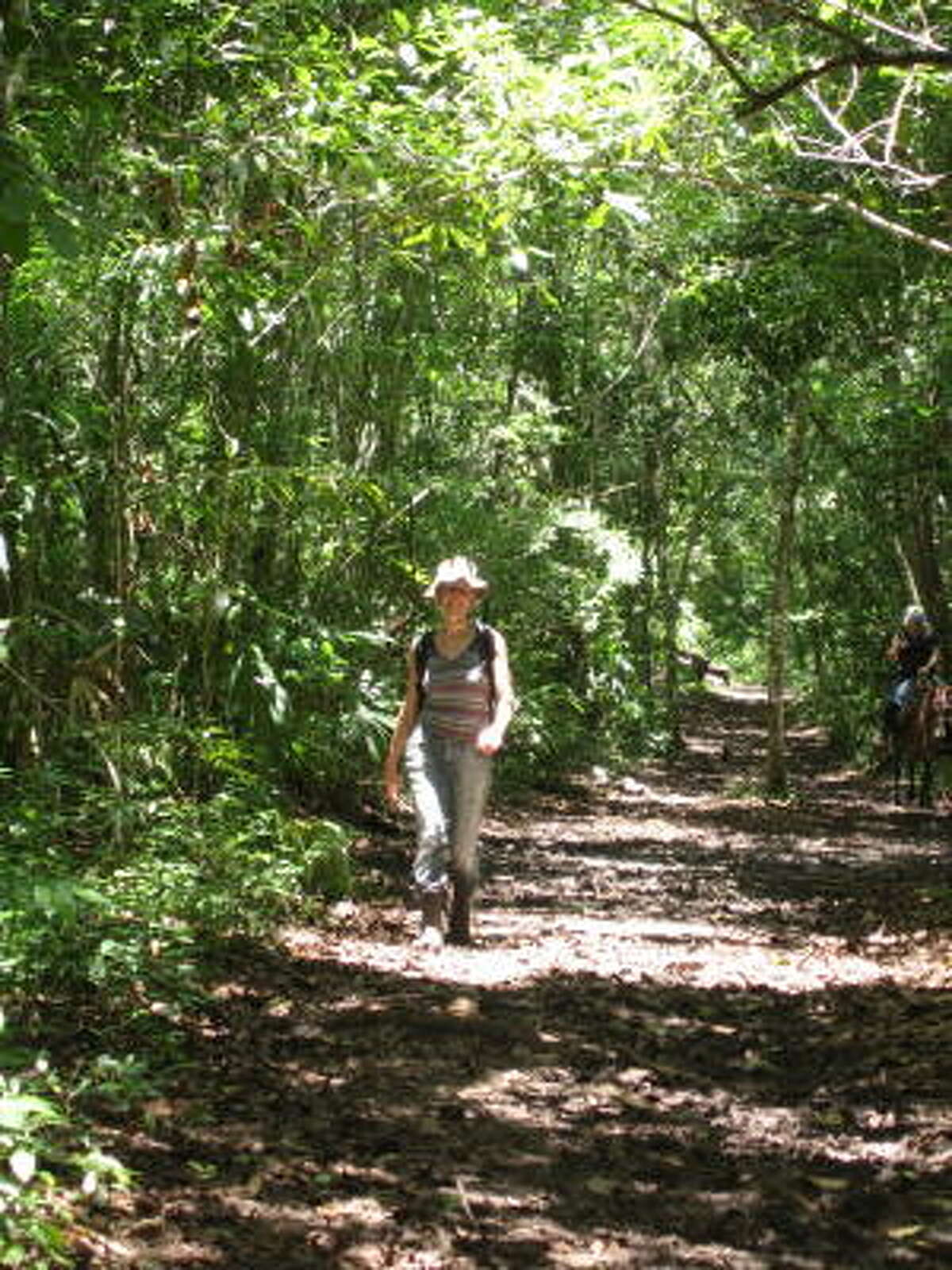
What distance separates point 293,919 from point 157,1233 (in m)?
4.18

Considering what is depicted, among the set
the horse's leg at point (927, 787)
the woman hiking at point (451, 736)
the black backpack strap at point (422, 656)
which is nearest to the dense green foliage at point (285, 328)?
the woman hiking at point (451, 736)

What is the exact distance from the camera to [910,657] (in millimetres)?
18141

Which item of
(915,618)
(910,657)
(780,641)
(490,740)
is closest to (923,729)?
(910,657)

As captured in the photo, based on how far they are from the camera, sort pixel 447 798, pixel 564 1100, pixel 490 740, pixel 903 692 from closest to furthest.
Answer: pixel 564 1100
pixel 490 740
pixel 447 798
pixel 903 692

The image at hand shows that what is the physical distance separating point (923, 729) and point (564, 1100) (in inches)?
484

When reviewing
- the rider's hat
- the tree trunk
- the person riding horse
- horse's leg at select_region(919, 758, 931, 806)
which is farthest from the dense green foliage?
horse's leg at select_region(919, 758, 931, 806)

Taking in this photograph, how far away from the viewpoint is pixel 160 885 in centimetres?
713

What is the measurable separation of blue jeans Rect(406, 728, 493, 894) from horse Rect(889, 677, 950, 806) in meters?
10.1

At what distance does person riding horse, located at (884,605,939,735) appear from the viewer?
1781 cm

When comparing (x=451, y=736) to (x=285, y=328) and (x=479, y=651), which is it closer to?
(x=479, y=651)

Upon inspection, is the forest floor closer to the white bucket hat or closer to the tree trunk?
the white bucket hat

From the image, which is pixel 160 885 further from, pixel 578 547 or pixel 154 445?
pixel 578 547

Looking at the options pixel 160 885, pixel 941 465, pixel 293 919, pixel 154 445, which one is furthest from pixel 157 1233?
pixel 941 465

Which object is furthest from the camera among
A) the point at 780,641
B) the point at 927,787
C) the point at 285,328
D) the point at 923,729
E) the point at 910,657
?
the point at 780,641
